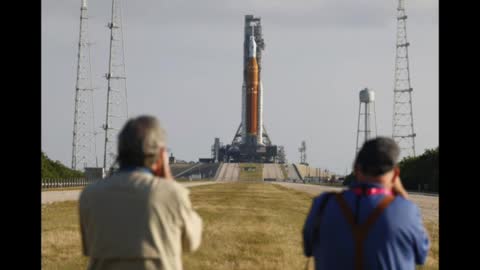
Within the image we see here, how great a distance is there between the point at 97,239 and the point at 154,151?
619mm

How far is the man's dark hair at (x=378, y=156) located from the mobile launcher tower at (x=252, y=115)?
506ft

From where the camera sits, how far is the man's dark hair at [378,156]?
4.88m

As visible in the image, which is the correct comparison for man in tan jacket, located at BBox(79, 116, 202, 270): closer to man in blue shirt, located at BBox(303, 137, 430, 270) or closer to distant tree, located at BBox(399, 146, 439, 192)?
man in blue shirt, located at BBox(303, 137, 430, 270)

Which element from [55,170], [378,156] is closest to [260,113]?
[55,170]

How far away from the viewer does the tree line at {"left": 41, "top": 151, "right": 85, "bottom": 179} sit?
74.4m

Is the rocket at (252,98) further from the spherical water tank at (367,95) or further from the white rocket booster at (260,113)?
the spherical water tank at (367,95)

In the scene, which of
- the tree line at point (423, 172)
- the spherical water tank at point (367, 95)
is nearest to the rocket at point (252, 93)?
the spherical water tank at point (367, 95)

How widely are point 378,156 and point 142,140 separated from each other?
4.63 ft

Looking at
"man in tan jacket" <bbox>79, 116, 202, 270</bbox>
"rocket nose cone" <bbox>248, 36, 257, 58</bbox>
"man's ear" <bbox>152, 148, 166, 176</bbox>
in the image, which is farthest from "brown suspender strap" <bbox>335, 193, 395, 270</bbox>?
"rocket nose cone" <bbox>248, 36, 257, 58</bbox>

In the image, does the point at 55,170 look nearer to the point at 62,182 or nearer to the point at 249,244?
the point at 62,182

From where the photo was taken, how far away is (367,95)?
142625 mm
